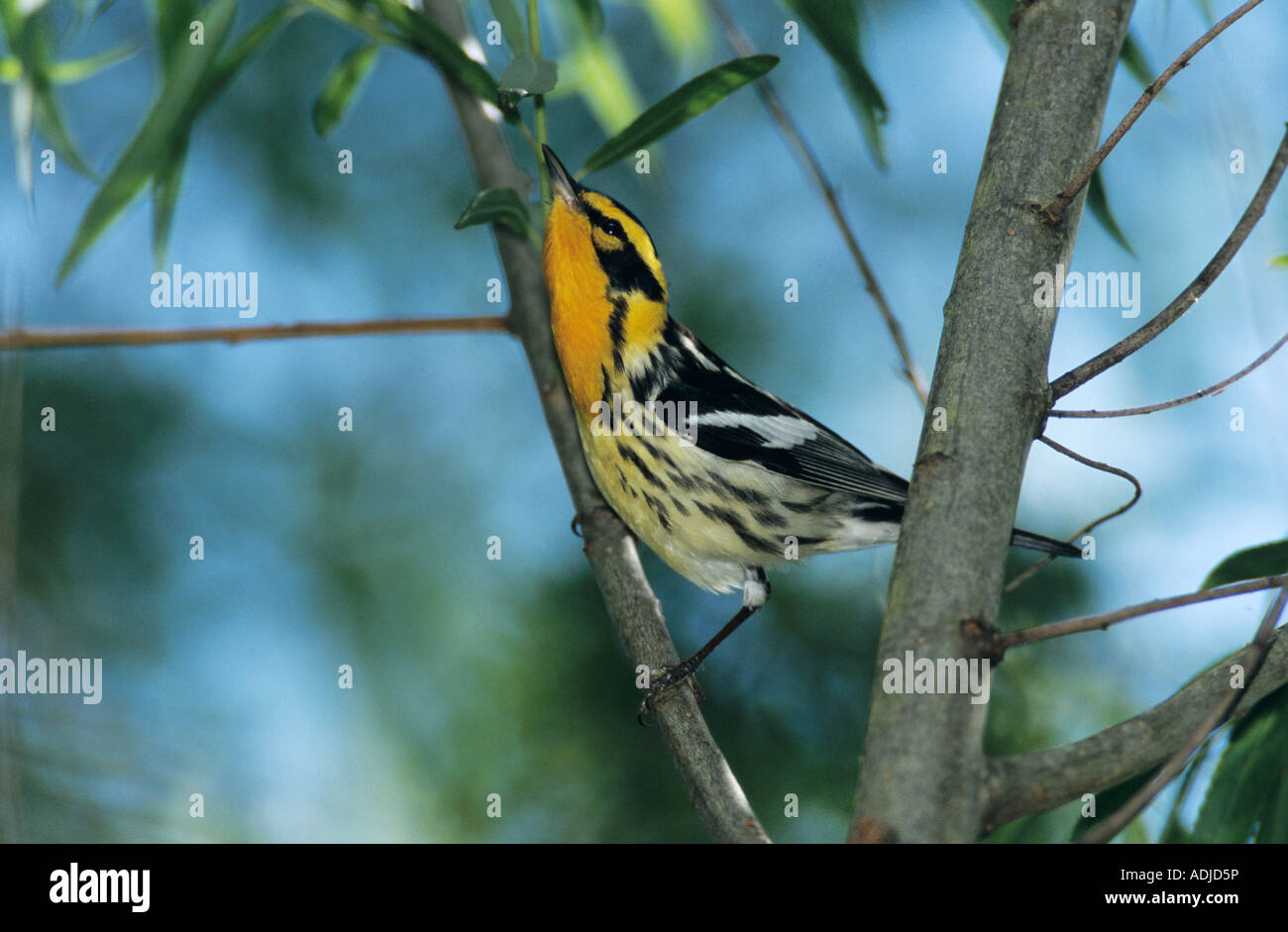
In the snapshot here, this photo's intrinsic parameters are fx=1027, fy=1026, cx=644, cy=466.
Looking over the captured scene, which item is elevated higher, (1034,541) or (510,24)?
(510,24)

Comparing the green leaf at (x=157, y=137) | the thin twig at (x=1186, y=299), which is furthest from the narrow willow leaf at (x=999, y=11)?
the green leaf at (x=157, y=137)

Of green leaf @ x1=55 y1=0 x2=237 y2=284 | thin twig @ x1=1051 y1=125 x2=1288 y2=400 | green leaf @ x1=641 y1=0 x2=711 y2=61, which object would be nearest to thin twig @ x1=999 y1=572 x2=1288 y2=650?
thin twig @ x1=1051 y1=125 x2=1288 y2=400

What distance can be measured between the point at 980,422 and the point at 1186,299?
354 millimetres

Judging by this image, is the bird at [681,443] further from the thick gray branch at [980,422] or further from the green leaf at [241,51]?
the thick gray branch at [980,422]

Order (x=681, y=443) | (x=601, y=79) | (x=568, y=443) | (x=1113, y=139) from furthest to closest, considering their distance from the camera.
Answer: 1. (x=601, y=79)
2. (x=681, y=443)
3. (x=568, y=443)
4. (x=1113, y=139)

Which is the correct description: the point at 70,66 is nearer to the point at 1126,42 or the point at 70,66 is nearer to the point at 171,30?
the point at 171,30

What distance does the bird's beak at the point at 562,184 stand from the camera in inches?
95.0

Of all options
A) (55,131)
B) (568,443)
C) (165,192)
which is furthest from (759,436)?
(55,131)

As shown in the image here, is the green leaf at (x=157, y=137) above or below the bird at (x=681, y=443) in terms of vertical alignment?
above

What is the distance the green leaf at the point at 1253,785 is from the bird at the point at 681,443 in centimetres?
102

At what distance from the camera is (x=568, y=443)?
2.40 meters

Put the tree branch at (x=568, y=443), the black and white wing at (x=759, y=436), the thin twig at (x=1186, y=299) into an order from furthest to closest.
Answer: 1. the black and white wing at (x=759, y=436)
2. the tree branch at (x=568, y=443)
3. the thin twig at (x=1186, y=299)
